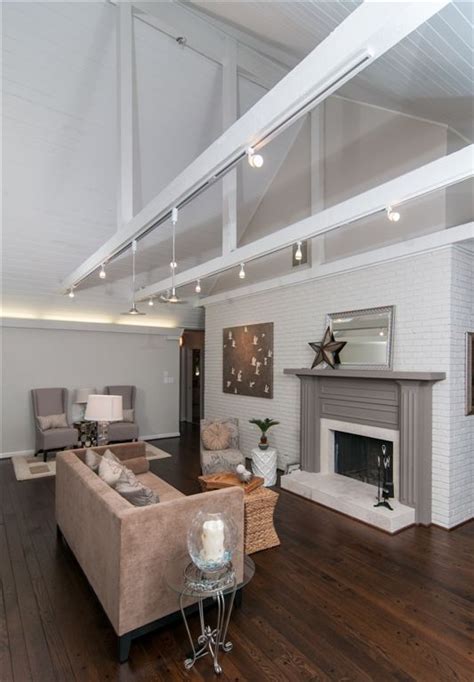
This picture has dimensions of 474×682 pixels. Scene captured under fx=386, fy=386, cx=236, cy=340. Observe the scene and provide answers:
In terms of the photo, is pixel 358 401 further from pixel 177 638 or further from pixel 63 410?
pixel 63 410

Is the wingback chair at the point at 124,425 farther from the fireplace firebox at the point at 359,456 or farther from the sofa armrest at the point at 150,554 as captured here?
the sofa armrest at the point at 150,554

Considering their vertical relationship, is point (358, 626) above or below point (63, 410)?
below

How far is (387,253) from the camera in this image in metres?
4.34

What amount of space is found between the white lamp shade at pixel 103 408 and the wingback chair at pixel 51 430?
292cm

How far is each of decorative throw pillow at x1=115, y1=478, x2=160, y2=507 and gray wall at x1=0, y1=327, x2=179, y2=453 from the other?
4.98 m

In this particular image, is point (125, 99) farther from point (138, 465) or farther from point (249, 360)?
point (249, 360)

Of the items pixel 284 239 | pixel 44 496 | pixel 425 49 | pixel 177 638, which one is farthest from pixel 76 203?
pixel 177 638

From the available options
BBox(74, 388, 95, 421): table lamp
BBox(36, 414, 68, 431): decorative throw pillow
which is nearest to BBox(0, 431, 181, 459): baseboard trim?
BBox(36, 414, 68, 431): decorative throw pillow

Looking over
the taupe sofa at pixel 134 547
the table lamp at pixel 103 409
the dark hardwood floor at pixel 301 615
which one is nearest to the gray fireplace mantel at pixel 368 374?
the dark hardwood floor at pixel 301 615

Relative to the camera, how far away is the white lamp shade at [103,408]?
3975 millimetres

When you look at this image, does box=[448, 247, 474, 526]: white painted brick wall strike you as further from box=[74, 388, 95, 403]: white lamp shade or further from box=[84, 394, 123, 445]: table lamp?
box=[74, 388, 95, 403]: white lamp shade

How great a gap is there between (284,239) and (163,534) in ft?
8.97

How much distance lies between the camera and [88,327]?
7406 mm

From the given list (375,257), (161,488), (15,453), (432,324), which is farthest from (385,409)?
(15,453)
